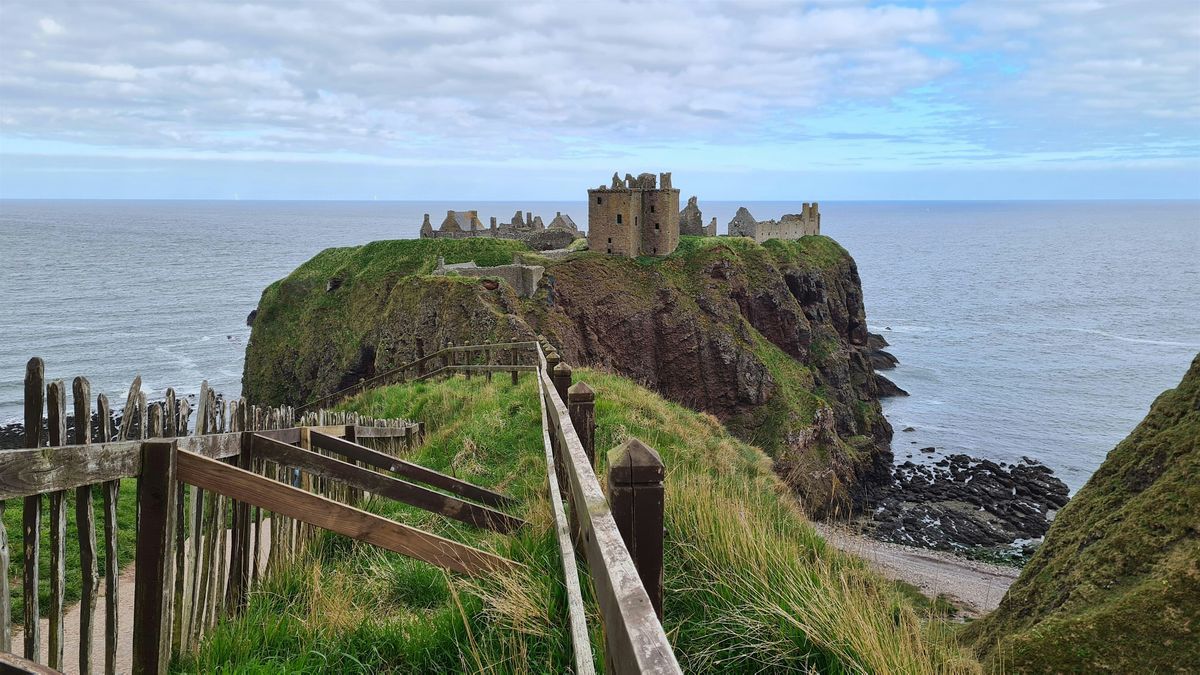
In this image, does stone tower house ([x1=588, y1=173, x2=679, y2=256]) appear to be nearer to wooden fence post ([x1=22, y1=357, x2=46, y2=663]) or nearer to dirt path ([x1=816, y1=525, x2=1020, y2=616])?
dirt path ([x1=816, y1=525, x2=1020, y2=616])

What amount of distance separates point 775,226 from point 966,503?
118 feet

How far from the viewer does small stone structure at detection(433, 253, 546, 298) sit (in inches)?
1813

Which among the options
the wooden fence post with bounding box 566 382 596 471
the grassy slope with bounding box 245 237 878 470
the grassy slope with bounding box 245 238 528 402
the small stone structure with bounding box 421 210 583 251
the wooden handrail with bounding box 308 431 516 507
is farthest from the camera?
the small stone structure with bounding box 421 210 583 251

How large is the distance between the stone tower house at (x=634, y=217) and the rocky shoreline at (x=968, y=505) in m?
21.6

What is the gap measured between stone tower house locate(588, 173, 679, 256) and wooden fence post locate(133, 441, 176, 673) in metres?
48.8

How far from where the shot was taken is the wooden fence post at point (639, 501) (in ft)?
→ 10.2

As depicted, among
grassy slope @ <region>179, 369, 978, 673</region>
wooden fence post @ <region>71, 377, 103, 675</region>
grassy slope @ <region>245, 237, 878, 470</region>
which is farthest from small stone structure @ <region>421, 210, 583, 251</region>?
wooden fence post @ <region>71, 377, 103, 675</region>

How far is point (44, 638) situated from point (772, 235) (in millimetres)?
70652

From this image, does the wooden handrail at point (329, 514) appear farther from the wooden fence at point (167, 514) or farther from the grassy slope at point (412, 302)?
the grassy slope at point (412, 302)

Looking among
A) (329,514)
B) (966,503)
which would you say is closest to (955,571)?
(966,503)

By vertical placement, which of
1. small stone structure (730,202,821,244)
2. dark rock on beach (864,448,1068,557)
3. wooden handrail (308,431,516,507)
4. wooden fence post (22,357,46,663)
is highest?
small stone structure (730,202,821,244)

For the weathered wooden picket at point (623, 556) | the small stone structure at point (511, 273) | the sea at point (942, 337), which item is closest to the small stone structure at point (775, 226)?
the sea at point (942, 337)

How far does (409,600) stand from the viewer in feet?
18.6

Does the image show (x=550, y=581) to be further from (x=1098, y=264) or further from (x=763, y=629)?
(x=1098, y=264)
